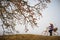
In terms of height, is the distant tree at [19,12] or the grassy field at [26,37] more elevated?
the distant tree at [19,12]

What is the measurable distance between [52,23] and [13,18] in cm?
74

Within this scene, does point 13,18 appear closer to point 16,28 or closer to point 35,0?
point 16,28

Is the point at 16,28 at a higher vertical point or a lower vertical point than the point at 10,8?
lower

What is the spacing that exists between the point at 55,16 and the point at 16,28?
0.79m

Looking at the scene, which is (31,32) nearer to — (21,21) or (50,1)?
(21,21)

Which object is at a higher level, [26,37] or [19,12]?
[19,12]

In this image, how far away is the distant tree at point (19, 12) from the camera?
2650mm

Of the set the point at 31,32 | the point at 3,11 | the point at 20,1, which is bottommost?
the point at 31,32

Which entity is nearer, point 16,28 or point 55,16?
point 16,28

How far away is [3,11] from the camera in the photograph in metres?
2.65

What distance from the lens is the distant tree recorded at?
2.65m

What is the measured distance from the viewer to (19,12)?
8.95ft

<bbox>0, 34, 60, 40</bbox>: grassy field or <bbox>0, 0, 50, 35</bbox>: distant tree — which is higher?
<bbox>0, 0, 50, 35</bbox>: distant tree

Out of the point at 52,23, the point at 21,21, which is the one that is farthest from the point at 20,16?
the point at 52,23
